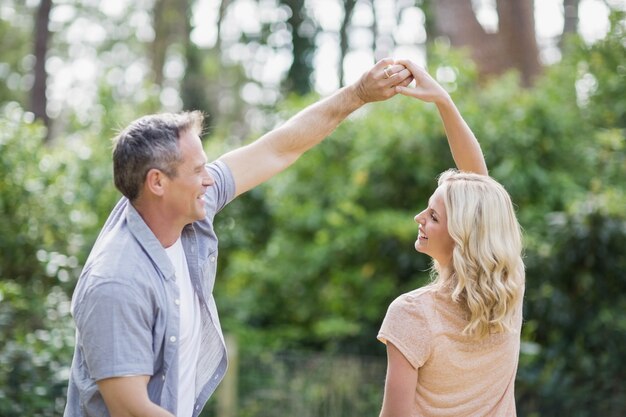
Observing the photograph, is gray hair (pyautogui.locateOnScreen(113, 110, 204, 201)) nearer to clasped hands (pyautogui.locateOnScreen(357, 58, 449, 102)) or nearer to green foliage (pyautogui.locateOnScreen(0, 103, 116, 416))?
clasped hands (pyautogui.locateOnScreen(357, 58, 449, 102))

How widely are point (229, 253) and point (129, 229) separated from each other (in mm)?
6757

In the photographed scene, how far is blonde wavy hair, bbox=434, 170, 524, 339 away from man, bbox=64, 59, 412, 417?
757 mm

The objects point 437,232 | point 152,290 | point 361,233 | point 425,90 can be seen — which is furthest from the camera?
point 361,233

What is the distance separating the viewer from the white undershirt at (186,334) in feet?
8.34

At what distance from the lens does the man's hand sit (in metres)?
3.12

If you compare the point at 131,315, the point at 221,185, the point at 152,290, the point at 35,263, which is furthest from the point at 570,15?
the point at 131,315

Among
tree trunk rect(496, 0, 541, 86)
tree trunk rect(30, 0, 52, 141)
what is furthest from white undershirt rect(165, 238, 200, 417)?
tree trunk rect(30, 0, 52, 141)

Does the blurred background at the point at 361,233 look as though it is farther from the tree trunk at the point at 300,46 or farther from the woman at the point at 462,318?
the tree trunk at the point at 300,46

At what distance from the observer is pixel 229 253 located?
30.2 ft

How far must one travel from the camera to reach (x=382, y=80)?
312 centimetres

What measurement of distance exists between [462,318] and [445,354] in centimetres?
12

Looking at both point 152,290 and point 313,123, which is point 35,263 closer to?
point 313,123

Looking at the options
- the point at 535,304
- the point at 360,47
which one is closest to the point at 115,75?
the point at 360,47

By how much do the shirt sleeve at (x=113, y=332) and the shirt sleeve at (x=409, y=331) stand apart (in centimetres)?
69
